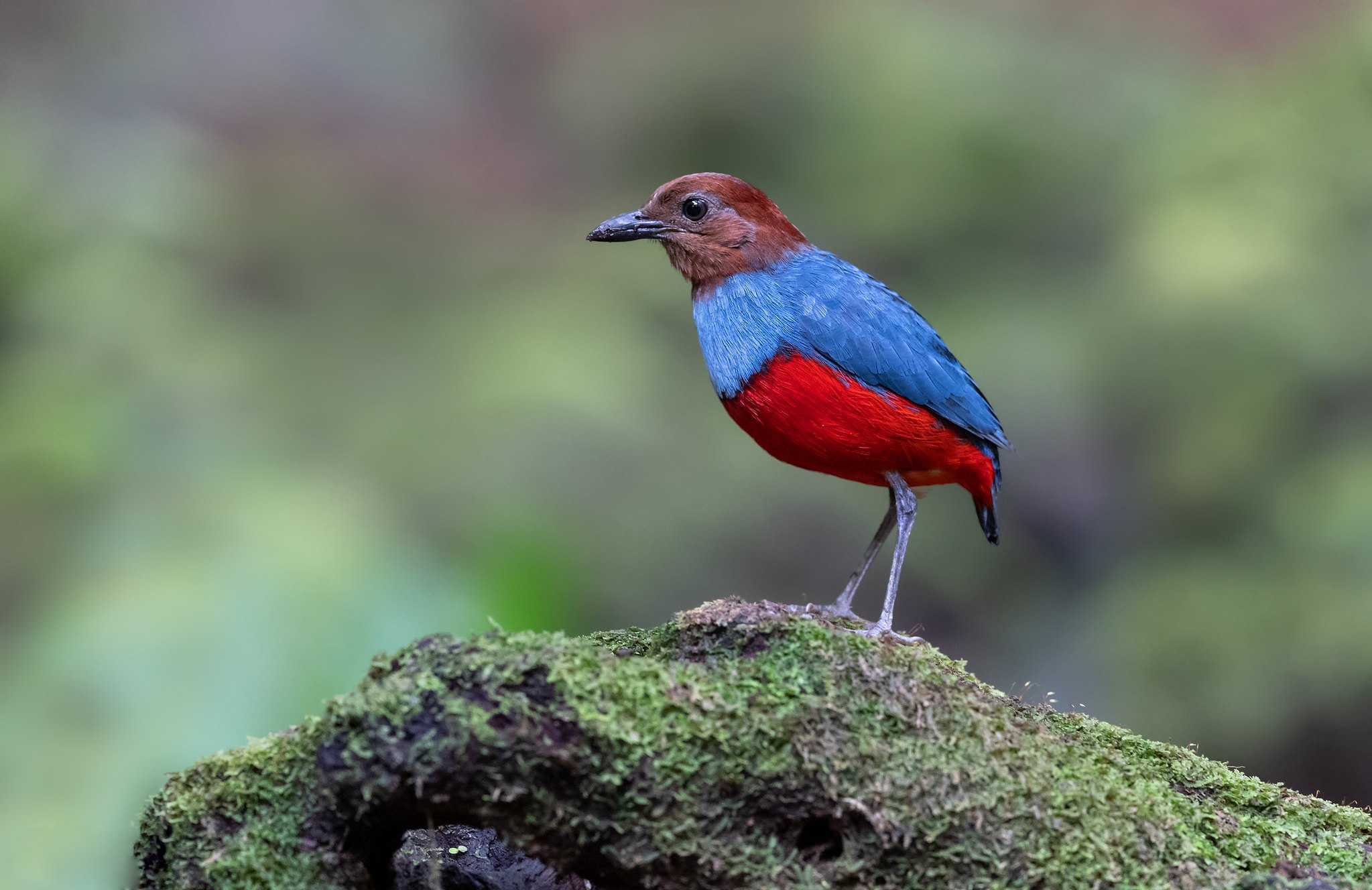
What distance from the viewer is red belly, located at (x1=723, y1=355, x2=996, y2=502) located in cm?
359

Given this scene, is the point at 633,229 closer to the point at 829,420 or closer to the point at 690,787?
the point at 829,420

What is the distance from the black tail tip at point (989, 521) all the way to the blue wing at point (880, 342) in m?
0.41

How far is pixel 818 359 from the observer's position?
3625 millimetres

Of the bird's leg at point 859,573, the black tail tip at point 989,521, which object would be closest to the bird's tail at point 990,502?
the black tail tip at point 989,521

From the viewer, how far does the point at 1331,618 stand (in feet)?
20.8

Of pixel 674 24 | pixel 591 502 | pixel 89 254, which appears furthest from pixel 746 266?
pixel 674 24

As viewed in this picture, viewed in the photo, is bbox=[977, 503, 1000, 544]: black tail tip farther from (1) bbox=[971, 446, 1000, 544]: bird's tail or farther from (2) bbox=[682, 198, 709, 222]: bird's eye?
(2) bbox=[682, 198, 709, 222]: bird's eye

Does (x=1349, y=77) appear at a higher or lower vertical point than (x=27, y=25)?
lower

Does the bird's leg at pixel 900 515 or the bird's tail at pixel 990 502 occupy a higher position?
the bird's tail at pixel 990 502

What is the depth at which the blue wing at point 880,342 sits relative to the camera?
3.63m

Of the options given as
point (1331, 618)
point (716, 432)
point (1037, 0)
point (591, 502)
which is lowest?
point (1331, 618)

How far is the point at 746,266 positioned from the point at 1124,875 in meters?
2.08

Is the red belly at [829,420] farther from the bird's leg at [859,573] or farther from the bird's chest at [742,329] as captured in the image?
the bird's leg at [859,573]

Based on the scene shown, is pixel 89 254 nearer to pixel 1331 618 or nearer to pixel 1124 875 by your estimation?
pixel 1124 875
